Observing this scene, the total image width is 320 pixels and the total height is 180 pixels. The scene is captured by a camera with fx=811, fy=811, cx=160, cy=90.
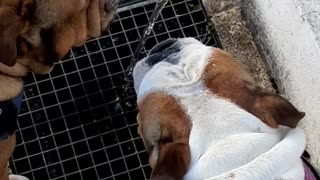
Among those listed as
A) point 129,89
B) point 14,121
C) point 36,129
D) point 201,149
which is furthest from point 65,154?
point 201,149

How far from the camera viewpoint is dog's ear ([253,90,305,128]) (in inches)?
122

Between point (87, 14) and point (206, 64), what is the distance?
604 millimetres

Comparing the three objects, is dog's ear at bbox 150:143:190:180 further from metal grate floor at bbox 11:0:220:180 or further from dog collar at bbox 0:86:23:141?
metal grate floor at bbox 11:0:220:180

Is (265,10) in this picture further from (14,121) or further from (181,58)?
(14,121)

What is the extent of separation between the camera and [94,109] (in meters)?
4.32

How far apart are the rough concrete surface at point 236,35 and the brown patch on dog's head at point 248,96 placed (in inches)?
44.9

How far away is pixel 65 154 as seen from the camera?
420 centimetres

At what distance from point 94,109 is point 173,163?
1.39 metres

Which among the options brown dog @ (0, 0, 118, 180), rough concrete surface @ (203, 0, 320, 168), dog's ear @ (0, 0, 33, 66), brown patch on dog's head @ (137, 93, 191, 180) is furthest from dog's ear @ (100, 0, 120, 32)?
rough concrete surface @ (203, 0, 320, 168)

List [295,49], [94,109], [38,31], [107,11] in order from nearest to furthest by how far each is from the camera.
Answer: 1. [38,31]
2. [107,11]
3. [295,49]
4. [94,109]

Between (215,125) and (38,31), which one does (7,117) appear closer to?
(38,31)

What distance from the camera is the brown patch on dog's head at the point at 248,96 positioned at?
311 centimetres

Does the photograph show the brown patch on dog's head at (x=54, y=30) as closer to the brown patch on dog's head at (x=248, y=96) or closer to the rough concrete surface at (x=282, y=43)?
the brown patch on dog's head at (x=248, y=96)

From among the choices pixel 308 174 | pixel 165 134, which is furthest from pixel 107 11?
pixel 308 174
